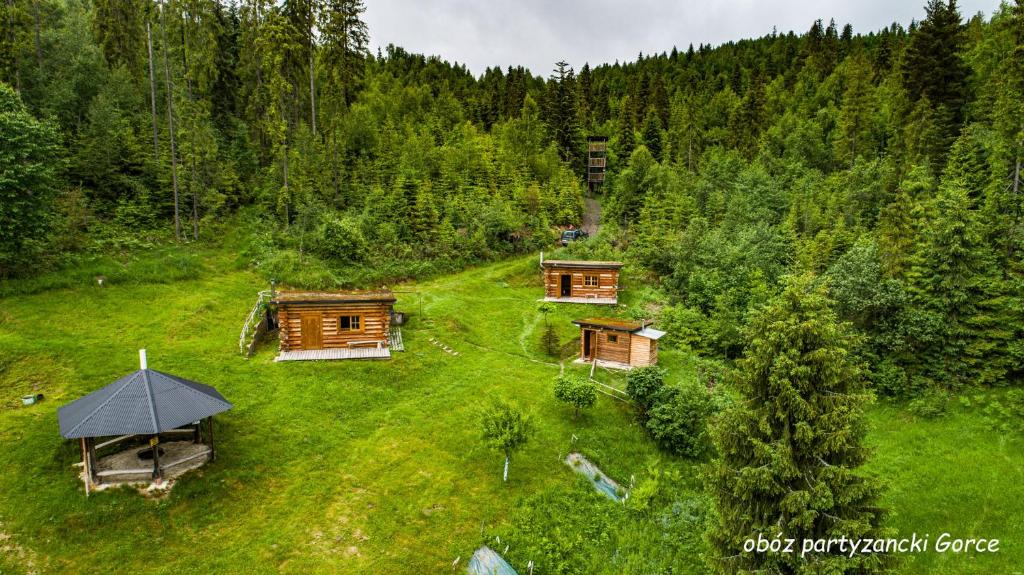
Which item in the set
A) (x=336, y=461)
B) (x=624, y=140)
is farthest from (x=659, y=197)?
(x=336, y=461)

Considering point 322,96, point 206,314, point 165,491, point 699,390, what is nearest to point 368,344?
point 206,314

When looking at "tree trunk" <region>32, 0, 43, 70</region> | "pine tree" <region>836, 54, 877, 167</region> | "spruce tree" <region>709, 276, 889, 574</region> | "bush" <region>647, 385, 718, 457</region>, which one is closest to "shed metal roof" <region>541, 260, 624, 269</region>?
"bush" <region>647, 385, 718, 457</region>

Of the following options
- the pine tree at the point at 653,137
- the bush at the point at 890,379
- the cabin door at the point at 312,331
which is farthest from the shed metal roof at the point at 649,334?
the pine tree at the point at 653,137

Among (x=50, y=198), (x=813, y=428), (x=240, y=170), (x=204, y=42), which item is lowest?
(x=813, y=428)

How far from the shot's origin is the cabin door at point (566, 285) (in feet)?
123

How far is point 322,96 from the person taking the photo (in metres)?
54.8

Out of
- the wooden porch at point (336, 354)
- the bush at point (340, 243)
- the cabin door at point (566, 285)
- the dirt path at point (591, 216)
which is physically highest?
the dirt path at point (591, 216)

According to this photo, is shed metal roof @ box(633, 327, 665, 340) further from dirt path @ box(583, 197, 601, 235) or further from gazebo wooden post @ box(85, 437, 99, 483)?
dirt path @ box(583, 197, 601, 235)

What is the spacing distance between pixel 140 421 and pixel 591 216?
52061 millimetres

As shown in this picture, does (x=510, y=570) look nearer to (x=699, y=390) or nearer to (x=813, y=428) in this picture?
(x=813, y=428)

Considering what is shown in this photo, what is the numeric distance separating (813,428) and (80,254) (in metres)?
38.2

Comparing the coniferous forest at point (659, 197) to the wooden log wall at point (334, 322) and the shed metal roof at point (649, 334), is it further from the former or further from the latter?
the wooden log wall at point (334, 322)

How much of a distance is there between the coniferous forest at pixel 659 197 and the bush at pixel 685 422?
0.23m

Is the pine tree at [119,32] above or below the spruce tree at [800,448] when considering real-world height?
above
